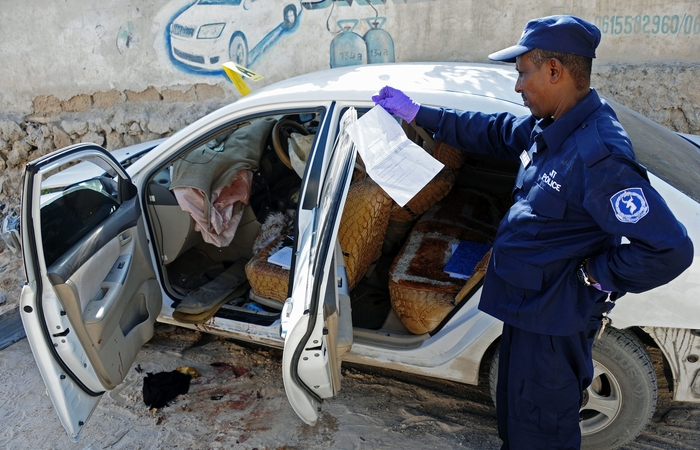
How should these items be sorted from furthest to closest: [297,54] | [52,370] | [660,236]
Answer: [297,54]
[52,370]
[660,236]

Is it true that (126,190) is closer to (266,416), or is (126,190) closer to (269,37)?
(266,416)

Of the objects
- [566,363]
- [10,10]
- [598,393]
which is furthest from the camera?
[10,10]

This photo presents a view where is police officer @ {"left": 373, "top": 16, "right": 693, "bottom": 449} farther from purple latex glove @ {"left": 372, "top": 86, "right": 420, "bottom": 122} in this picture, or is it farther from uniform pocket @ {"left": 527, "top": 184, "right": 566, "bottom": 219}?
purple latex glove @ {"left": 372, "top": 86, "right": 420, "bottom": 122}

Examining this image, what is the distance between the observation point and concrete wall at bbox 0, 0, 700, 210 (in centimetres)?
464

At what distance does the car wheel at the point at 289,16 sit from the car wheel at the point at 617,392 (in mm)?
4003

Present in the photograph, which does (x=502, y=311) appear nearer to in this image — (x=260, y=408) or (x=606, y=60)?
(x=260, y=408)

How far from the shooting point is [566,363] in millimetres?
2020

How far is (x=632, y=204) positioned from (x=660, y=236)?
0.12 meters

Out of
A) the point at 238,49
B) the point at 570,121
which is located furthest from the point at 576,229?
the point at 238,49

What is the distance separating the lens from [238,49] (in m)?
5.54

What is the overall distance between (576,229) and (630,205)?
0.78ft

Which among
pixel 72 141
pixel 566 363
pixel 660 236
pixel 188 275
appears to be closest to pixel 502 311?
pixel 566 363

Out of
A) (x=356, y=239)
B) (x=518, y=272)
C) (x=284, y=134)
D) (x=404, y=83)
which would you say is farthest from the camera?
(x=284, y=134)

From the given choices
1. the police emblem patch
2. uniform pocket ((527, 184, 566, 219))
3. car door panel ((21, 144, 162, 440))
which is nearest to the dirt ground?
car door panel ((21, 144, 162, 440))
